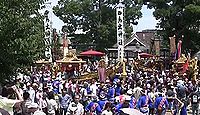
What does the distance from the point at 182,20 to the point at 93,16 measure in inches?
656

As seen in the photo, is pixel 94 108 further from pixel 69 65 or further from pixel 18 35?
pixel 69 65

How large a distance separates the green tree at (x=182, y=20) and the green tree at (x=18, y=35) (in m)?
32.1

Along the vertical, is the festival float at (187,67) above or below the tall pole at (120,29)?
below

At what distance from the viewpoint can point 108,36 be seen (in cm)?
6062

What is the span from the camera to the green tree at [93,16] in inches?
2430

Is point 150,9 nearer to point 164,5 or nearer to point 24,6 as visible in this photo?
point 164,5

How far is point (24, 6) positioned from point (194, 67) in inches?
597

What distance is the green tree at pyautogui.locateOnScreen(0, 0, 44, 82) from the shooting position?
47.6 ft

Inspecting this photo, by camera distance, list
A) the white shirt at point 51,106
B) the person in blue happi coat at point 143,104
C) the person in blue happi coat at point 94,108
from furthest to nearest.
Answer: the person in blue happi coat at point 143,104
the white shirt at point 51,106
the person in blue happi coat at point 94,108

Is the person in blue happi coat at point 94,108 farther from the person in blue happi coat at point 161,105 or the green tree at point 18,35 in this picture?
the green tree at point 18,35

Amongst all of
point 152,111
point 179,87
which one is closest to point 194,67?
point 179,87

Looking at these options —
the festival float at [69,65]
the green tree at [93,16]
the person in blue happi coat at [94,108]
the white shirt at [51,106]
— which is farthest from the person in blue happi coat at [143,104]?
the green tree at [93,16]

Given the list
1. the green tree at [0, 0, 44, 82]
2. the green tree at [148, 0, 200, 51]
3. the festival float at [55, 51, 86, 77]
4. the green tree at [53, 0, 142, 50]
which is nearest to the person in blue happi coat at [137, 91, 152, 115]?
the green tree at [0, 0, 44, 82]

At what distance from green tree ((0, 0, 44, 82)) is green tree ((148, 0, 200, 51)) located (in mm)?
32056
